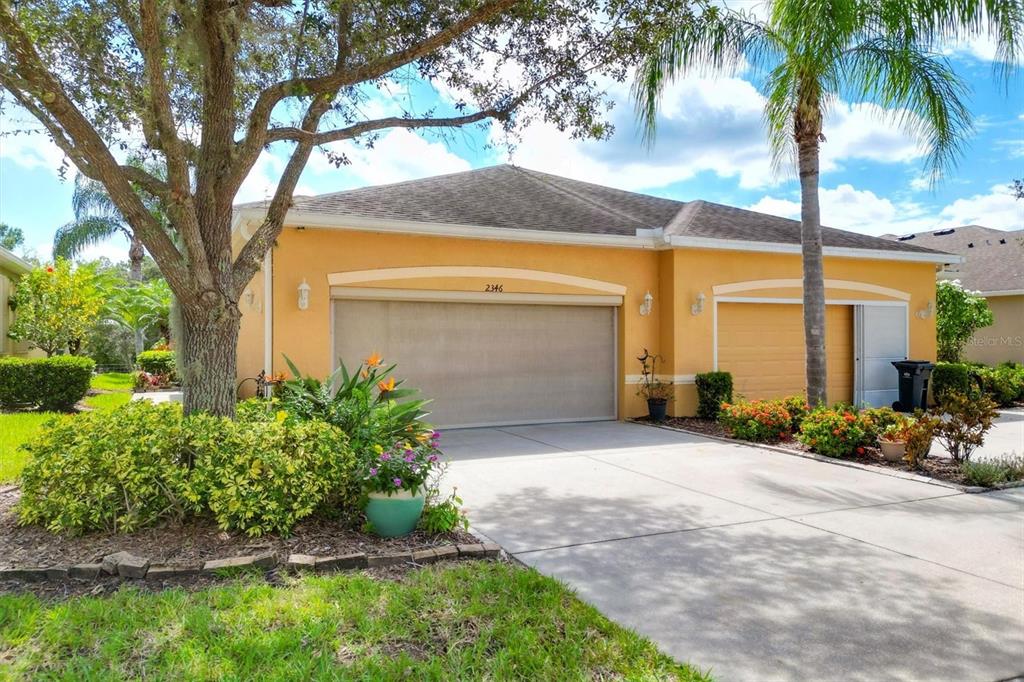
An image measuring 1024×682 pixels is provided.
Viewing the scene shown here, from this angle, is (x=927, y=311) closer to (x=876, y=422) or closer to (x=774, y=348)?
(x=774, y=348)

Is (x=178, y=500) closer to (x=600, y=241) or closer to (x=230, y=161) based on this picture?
(x=230, y=161)

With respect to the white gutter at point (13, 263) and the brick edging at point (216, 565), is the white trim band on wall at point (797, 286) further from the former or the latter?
the white gutter at point (13, 263)

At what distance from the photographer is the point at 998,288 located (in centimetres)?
2045

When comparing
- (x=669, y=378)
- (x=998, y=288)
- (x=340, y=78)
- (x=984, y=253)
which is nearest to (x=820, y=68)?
(x=669, y=378)

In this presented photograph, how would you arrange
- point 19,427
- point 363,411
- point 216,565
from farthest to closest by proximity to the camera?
point 19,427, point 363,411, point 216,565

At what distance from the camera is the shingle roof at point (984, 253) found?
67.6 feet

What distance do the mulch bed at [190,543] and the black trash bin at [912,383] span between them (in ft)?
39.6

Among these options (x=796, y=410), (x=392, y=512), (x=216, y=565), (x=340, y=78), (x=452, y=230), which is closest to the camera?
(x=216, y=565)

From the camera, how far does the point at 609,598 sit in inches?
161

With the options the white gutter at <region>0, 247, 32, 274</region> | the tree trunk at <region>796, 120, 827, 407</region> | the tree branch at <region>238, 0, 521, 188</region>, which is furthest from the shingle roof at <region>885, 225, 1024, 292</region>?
the white gutter at <region>0, 247, 32, 274</region>

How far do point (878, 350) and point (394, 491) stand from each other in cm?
1292

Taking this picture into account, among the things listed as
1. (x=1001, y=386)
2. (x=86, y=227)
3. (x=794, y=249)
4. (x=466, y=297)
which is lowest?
(x=1001, y=386)

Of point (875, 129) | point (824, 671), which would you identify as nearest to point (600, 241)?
point (875, 129)

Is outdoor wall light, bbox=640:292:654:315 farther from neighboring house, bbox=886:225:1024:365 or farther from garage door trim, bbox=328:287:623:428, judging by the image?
neighboring house, bbox=886:225:1024:365
